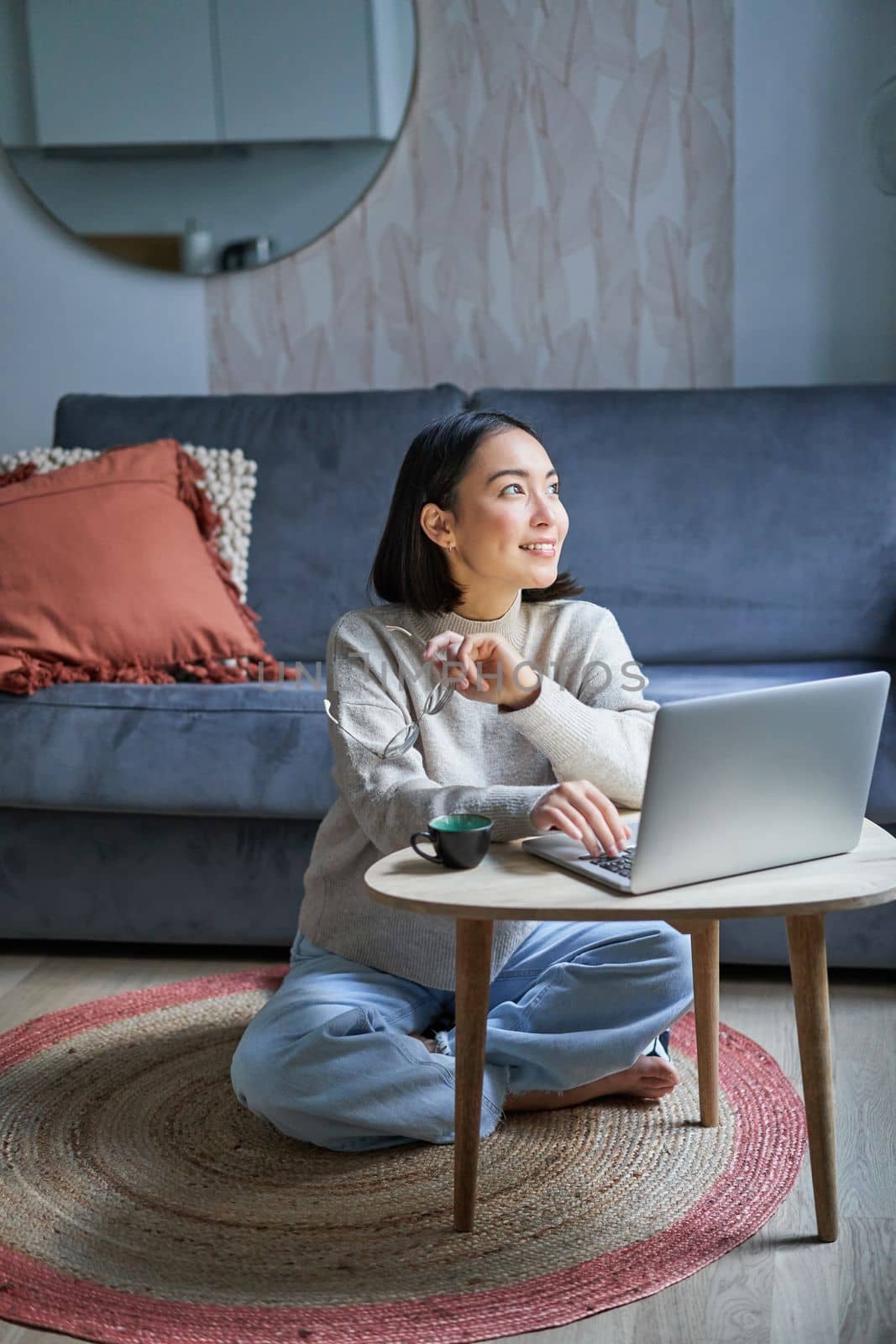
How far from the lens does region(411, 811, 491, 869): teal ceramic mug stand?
1307 millimetres

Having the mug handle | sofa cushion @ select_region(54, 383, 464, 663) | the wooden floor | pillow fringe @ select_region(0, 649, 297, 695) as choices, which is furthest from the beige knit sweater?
sofa cushion @ select_region(54, 383, 464, 663)

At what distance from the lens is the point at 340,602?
270cm

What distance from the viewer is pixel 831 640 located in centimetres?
260

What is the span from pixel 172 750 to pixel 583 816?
1013 mm

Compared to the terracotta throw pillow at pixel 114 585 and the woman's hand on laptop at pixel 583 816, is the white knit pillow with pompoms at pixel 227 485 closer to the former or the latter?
the terracotta throw pillow at pixel 114 585

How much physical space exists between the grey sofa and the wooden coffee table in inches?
31.2

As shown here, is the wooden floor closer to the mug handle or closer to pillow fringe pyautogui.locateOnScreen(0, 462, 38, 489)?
the mug handle

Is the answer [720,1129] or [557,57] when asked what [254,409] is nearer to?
[557,57]

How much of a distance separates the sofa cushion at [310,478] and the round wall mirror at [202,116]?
0.58 m

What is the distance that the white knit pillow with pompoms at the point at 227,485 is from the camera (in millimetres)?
2678

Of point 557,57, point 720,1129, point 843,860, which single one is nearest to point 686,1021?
point 720,1129

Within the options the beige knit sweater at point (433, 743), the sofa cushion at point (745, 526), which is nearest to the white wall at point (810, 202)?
the sofa cushion at point (745, 526)

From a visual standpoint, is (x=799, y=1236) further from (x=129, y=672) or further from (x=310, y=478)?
(x=310, y=478)

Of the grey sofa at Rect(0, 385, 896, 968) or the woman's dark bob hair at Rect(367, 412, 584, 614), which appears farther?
the grey sofa at Rect(0, 385, 896, 968)
